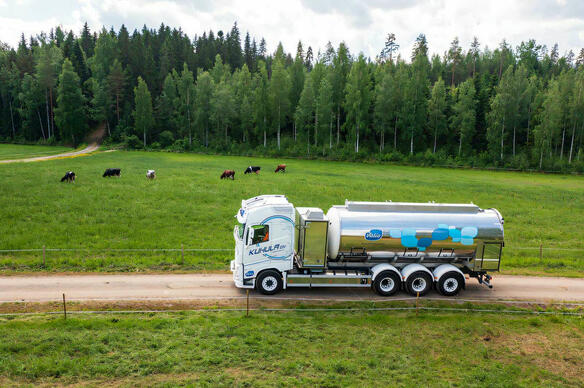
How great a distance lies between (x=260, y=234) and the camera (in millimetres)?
16750

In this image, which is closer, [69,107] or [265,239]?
[265,239]

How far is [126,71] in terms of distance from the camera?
9625cm

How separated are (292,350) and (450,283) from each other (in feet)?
29.0

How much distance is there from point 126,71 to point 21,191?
7231 centimetres

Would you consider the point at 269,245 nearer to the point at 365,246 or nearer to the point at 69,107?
the point at 365,246

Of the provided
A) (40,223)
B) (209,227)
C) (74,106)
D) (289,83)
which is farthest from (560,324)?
(74,106)

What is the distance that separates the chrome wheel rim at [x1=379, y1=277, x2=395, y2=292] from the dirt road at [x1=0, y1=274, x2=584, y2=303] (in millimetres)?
448

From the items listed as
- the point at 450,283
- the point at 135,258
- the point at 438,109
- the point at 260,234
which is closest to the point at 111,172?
the point at 135,258

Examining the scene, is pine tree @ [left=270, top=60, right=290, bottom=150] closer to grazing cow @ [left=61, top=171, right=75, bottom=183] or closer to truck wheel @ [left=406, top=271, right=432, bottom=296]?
grazing cow @ [left=61, top=171, right=75, bottom=183]

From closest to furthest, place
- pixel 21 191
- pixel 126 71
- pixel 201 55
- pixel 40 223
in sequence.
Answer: pixel 40 223
pixel 21 191
pixel 126 71
pixel 201 55

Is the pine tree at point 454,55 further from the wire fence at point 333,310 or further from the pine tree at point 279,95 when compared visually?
the wire fence at point 333,310

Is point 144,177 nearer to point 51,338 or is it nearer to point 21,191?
point 21,191

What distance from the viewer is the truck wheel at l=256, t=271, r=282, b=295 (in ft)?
56.2

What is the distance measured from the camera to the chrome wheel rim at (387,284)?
57.1 feet
